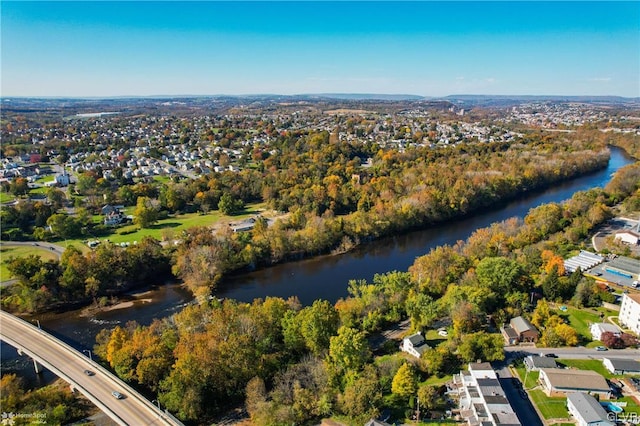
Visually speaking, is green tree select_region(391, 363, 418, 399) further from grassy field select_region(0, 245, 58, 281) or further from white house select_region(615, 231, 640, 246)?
grassy field select_region(0, 245, 58, 281)

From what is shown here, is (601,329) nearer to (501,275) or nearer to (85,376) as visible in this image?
(501,275)

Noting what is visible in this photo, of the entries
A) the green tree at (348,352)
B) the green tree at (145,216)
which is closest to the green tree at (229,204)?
the green tree at (145,216)

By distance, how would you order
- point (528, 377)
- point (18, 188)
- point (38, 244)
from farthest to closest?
point (18, 188)
point (38, 244)
point (528, 377)

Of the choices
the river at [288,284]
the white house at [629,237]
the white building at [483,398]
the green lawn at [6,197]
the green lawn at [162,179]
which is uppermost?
the green lawn at [162,179]

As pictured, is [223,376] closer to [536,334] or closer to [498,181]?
[536,334]

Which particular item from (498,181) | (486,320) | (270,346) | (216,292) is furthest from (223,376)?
(498,181)

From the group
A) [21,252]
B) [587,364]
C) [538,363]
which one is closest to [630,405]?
[587,364]

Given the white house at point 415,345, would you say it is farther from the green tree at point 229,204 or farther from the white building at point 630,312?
the green tree at point 229,204
